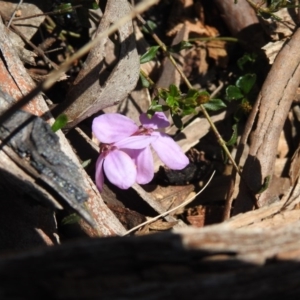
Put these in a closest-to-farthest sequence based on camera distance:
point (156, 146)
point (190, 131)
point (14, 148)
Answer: point (14, 148) → point (156, 146) → point (190, 131)

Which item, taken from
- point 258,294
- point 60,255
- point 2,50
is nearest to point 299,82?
point 2,50

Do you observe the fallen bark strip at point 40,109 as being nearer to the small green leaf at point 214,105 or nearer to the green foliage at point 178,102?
the green foliage at point 178,102

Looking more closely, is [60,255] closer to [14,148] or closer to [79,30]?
[14,148]

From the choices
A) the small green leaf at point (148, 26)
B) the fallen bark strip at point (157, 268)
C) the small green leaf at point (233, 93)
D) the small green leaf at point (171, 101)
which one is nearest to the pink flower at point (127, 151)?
the small green leaf at point (171, 101)

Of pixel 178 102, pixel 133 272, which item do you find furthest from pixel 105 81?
pixel 133 272

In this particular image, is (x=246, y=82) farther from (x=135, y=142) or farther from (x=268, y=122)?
(x=135, y=142)

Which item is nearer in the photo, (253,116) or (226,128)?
(253,116)

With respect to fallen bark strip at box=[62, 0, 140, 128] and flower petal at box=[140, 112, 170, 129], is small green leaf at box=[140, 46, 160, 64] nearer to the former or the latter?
fallen bark strip at box=[62, 0, 140, 128]
